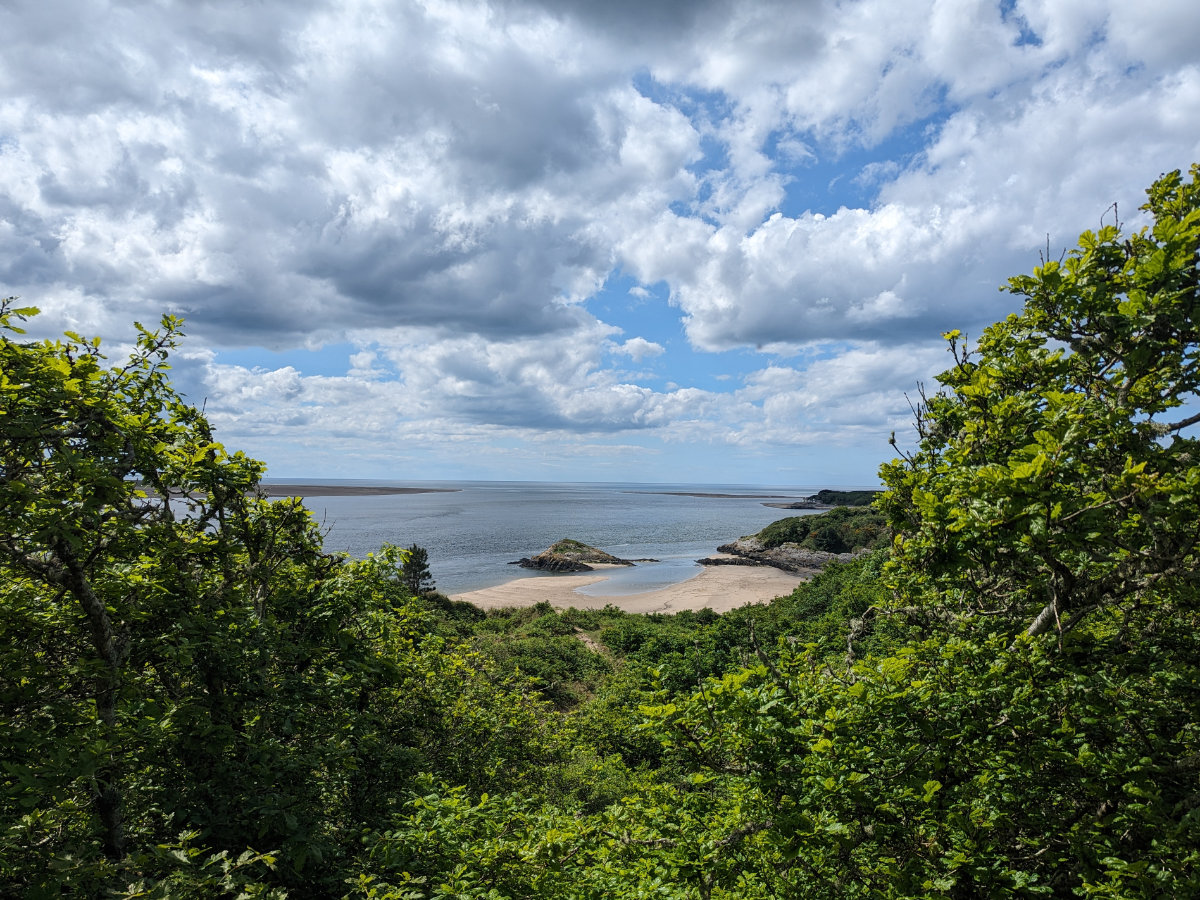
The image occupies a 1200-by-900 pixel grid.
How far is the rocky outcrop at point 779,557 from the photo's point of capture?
67188mm

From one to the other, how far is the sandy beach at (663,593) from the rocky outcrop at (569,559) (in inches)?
176

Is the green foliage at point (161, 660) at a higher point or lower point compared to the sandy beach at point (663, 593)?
higher

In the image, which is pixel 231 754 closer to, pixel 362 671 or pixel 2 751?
pixel 362 671

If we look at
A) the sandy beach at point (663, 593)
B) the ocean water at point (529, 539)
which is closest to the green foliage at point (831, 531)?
the sandy beach at point (663, 593)

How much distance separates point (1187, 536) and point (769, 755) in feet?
11.1

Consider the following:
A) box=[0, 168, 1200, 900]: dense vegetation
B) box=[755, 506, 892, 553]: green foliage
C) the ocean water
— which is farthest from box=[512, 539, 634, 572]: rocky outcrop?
box=[0, 168, 1200, 900]: dense vegetation

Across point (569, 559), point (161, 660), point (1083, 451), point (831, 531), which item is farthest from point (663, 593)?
point (1083, 451)

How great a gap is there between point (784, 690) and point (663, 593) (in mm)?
51105

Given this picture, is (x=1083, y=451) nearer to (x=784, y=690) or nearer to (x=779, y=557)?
(x=784, y=690)

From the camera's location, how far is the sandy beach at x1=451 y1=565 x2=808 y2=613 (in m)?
48.5

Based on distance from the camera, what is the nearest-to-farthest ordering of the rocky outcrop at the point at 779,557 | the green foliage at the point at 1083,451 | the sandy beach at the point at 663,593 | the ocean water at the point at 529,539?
the green foliage at the point at 1083,451, the sandy beach at the point at 663,593, the ocean water at the point at 529,539, the rocky outcrop at the point at 779,557

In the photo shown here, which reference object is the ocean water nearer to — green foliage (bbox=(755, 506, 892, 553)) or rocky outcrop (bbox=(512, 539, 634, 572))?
rocky outcrop (bbox=(512, 539, 634, 572))

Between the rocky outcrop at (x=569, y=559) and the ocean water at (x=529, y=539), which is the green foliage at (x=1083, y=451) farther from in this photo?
the rocky outcrop at (x=569, y=559)

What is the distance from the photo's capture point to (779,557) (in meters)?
71.8
